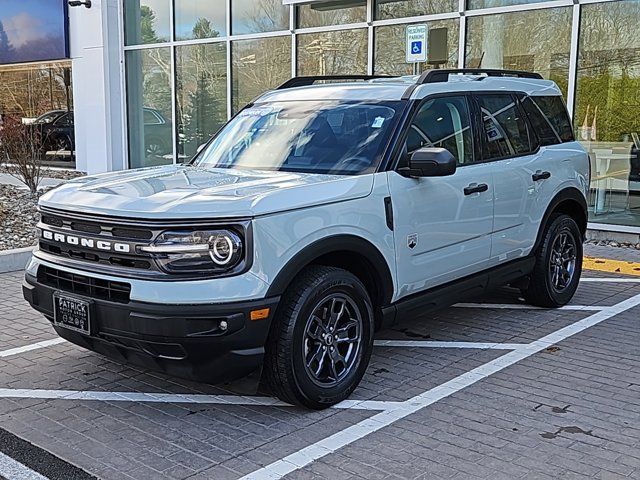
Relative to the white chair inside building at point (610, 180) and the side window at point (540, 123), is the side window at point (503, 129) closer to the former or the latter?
the side window at point (540, 123)

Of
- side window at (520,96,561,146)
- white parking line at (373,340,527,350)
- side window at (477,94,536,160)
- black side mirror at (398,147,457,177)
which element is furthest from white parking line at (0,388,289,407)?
side window at (520,96,561,146)

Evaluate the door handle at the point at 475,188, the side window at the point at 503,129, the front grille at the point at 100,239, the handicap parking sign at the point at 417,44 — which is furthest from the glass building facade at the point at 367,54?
the front grille at the point at 100,239

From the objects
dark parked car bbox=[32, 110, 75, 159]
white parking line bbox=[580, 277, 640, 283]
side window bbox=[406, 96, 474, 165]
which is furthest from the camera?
dark parked car bbox=[32, 110, 75, 159]

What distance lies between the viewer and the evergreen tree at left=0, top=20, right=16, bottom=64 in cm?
Result: 1867

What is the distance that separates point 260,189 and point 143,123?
42.4ft

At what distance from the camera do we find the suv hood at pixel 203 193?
3.90 meters

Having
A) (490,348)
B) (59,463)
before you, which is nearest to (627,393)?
(490,348)

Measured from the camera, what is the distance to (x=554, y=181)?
6.30 meters

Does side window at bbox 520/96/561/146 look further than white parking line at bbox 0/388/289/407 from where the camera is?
Yes

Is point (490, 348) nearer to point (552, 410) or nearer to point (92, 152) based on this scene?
point (552, 410)

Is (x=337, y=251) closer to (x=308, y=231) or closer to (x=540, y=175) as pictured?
(x=308, y=231)

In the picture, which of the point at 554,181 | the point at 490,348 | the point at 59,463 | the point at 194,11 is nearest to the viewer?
the point at 59,463

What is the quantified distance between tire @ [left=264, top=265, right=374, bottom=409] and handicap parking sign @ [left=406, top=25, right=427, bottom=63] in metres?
5.72

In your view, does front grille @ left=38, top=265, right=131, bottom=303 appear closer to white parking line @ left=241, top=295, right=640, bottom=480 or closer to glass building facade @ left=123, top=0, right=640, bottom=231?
white parking line @ left=241, top=295, right=640, bottom=480
